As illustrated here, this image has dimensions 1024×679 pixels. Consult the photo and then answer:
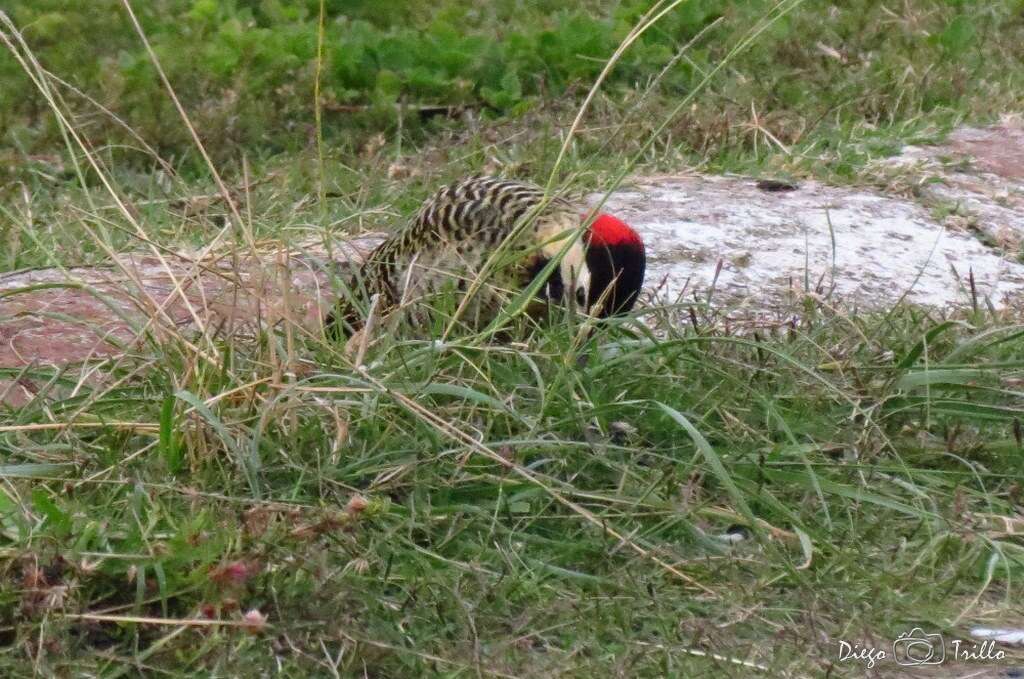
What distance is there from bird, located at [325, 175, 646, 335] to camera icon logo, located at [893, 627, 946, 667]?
3.43 ft

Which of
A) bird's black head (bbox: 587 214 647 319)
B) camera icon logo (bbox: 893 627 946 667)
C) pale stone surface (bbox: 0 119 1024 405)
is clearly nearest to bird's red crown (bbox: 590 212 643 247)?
bird's black head (bbox: 587 214 647 319)

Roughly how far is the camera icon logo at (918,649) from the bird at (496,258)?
3.43ft

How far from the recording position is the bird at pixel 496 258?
3713 mm

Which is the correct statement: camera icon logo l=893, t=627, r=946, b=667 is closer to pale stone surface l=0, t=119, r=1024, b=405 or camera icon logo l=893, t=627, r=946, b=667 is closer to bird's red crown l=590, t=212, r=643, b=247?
pale stone surface l=0, t=119, r=1024, b=405

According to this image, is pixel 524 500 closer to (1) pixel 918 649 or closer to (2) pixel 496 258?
(2) pixel 496 258

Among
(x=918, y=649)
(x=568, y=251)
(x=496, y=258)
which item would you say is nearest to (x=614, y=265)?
(x=568, y=251)

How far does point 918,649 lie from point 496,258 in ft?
3.99

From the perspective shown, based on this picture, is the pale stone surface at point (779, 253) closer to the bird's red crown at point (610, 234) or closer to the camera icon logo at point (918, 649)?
the bird's red crown at point (610, 234)

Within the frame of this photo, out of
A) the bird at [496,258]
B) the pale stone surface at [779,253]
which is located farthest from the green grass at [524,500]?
the pale stone surface at [779,253]

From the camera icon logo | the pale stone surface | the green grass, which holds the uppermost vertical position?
the green grass

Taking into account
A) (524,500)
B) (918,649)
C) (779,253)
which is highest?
(524,500)

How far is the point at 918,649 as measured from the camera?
291 cm

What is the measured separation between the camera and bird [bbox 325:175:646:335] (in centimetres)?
371

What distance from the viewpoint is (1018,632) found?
296cm
